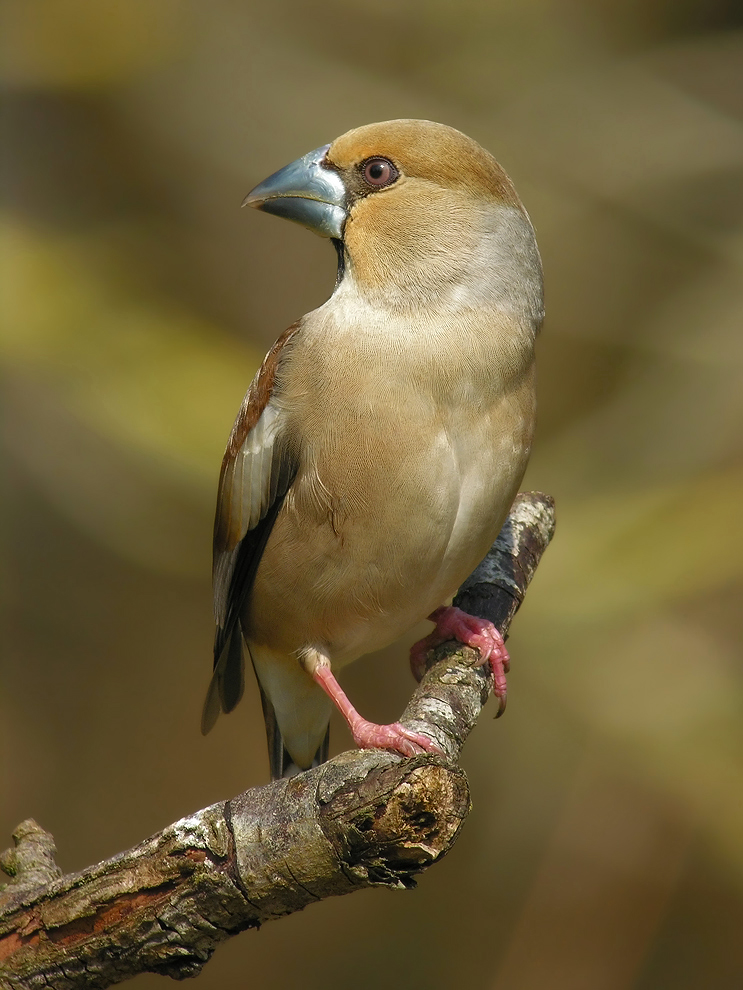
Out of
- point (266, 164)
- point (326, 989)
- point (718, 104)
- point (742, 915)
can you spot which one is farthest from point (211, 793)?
point (718, 104)

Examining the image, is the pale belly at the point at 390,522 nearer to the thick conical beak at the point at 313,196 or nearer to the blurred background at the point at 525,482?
the thick conical beak at the point at 313,196

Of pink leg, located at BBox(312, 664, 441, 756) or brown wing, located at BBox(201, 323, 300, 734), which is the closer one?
pink leg, located at BBox(312, 664, 441, 756)

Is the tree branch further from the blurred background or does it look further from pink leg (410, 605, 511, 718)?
the blurred background

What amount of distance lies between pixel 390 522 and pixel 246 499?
0.60 m

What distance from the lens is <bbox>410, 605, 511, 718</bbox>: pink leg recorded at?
10.0 feet

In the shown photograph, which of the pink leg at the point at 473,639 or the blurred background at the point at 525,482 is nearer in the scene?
the pink leg at the point at 473,639

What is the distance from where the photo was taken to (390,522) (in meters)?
2.62

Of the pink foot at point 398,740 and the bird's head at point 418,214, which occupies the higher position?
the bird's head at point 418,214

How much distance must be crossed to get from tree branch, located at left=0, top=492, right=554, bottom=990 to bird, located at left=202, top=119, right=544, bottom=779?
48 centimetres

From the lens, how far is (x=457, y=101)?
596cm

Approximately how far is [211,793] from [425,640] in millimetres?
3447

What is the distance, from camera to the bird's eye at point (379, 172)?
2879mm

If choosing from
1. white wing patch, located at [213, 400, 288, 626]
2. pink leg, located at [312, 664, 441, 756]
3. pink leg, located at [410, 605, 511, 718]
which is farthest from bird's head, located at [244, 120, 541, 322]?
pink leg, located at [312, 664, 441, 756]

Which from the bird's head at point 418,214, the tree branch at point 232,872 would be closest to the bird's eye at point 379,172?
the bird's head at point 418,214
